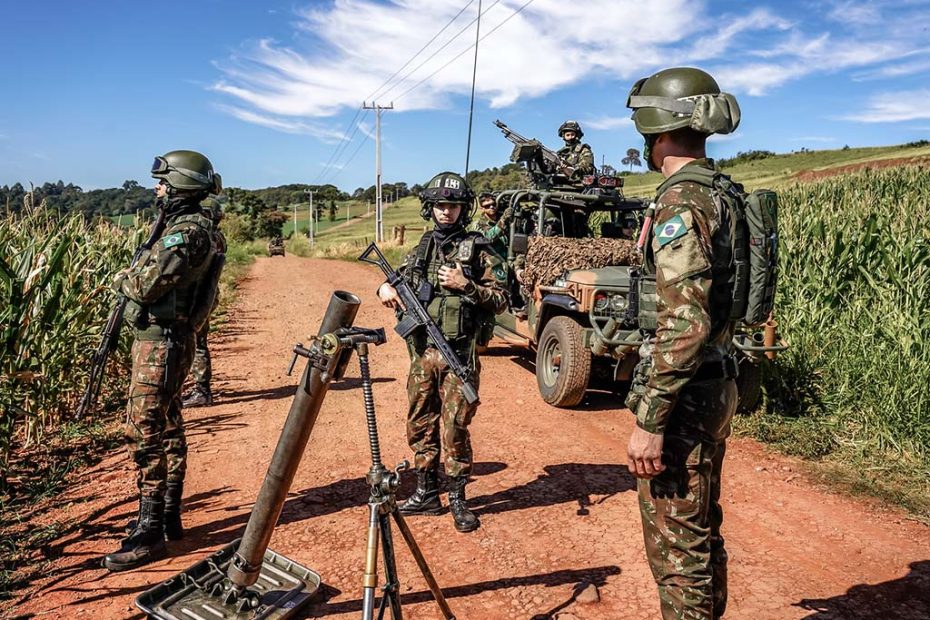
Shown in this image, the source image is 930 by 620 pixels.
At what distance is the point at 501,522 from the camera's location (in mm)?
4148

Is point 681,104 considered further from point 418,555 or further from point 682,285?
point 418,555

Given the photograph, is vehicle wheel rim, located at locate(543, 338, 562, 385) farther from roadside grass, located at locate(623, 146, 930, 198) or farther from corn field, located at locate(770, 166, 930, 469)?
roadside grass, located at locate(623, 146, 930, 198)

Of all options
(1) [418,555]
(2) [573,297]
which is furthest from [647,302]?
(2) [573,297]

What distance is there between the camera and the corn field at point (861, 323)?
503 cm

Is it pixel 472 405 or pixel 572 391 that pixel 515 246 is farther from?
pixel 472 405

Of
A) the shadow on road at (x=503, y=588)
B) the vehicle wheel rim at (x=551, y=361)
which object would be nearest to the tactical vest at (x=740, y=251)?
the shadow on road at (x=503, y=588)

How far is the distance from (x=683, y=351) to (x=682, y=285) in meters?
0.22

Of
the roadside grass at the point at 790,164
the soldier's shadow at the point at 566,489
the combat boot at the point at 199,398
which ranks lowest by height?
the soldier's shadow at the point at 566,489

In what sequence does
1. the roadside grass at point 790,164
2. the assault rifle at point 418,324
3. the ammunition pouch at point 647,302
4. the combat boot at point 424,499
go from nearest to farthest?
the ammunition pouch at point 647,302, the assault rifle at point 418,324, the combat boot at point 424,499, the roadside grass at point 790,164

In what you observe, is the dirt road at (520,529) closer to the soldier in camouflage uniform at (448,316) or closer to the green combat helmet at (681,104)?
the soldier in camouflage uniform at (448,316)

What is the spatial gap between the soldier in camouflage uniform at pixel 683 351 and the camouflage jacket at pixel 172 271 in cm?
244

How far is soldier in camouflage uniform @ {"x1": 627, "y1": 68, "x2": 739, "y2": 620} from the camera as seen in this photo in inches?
86.7

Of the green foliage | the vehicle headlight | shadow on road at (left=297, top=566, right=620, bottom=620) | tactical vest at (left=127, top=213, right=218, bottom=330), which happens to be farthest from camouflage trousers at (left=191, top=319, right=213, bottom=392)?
the green foliage

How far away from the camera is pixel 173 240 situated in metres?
3.53
